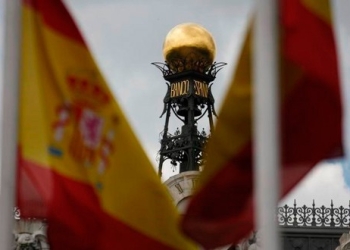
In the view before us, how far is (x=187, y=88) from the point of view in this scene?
135ft

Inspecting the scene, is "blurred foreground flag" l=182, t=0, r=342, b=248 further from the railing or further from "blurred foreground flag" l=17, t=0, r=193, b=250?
the railing

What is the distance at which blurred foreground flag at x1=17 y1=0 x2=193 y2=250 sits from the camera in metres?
12.3

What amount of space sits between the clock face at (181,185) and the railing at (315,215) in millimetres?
3187

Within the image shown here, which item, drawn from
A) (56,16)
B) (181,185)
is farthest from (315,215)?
(56,16)

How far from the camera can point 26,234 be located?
35.5 meters

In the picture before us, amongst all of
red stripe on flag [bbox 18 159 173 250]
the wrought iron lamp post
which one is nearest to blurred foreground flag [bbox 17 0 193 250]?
red stripe on flag [bbox 18 159 173 250]

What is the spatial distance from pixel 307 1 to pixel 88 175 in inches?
102

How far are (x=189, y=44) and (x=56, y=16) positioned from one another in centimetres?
3054

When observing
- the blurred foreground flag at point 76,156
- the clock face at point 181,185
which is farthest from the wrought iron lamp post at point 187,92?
the blurred foreground flag at point 76,156

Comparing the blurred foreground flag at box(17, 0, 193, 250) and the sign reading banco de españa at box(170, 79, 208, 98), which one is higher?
the sign reading banco de españa at box(170, 79, 208, 98)

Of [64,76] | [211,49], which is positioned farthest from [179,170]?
[64,76]

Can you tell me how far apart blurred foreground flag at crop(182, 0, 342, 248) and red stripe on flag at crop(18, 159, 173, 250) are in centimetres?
73

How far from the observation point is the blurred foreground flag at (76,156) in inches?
485

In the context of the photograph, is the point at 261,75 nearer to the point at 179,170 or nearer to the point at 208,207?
the point at 208,207
